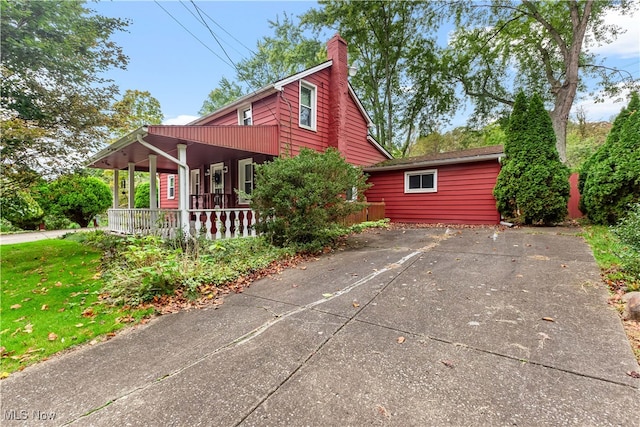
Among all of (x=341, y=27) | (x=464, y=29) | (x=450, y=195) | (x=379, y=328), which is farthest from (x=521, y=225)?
(x=341, y=27)

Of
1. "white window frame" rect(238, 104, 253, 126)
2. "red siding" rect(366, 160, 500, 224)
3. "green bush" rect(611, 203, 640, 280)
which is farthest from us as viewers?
"white window frame" rect(238, 104, 253, 126)

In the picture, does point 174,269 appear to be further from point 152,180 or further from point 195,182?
point 195,182

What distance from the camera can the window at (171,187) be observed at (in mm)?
16045

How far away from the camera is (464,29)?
17.6 meters

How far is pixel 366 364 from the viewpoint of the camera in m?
2.23

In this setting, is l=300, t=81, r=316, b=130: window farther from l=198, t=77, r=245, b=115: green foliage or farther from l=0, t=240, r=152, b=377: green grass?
l=198, t=77, r=245, b=115: green foliage

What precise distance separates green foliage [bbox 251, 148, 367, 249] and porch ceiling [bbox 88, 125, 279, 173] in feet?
5.83

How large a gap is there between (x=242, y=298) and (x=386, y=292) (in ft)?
6.74

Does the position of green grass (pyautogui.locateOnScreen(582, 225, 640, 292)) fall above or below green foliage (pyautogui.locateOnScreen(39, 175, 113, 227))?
below

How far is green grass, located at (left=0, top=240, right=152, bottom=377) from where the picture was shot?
9.29 ft

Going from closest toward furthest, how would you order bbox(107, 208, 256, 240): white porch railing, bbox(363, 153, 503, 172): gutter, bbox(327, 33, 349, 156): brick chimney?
bbox(107, 208, 256, 240): white porch railing
bbox(363, 153, 503, 172): gutter
bbox(327, 33, 349, 156): brick chimney

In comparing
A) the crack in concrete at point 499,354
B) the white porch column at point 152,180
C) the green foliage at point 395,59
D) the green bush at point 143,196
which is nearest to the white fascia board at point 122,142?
the white porch column at point 152,180

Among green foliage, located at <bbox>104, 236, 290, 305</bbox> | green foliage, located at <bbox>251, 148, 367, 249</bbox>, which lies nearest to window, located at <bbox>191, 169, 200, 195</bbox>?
green foliage, located at <bbox>104, 236, 290, 305</bbox>

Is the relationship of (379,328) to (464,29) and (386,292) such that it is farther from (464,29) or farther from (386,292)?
(464,29)
